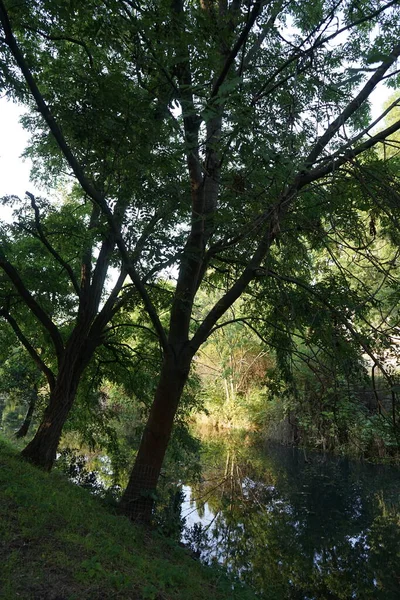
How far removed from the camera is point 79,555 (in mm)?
4047

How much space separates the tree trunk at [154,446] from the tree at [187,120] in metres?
0.02

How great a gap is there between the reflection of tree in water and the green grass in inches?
65.1

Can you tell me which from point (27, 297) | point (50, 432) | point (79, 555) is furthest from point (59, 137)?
point (50, 432)

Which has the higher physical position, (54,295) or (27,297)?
(54,295)

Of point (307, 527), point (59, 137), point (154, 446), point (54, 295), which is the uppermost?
point (54, 295)

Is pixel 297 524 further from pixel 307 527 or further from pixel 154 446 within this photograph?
pixel 154 446

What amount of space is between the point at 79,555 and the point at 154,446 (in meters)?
2.17

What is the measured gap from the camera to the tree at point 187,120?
3344 mm

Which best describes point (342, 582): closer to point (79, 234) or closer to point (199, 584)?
point (199, 584)

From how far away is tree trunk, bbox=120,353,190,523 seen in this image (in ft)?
19.9

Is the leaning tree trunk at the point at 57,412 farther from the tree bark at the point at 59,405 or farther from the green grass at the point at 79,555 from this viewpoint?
the green grass at the point at 79,555

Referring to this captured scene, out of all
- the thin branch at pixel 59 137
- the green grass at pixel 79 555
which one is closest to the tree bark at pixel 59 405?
the green grass at pixel 79 555

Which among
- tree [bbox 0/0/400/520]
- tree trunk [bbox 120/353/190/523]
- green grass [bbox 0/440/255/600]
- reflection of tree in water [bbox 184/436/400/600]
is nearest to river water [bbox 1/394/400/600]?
reflection of tree in water [bbox 184/436/400/600]

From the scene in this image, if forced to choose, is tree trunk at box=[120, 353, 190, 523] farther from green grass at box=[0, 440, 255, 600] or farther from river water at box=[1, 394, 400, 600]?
river water at box=[1, 394, 400, 600]
